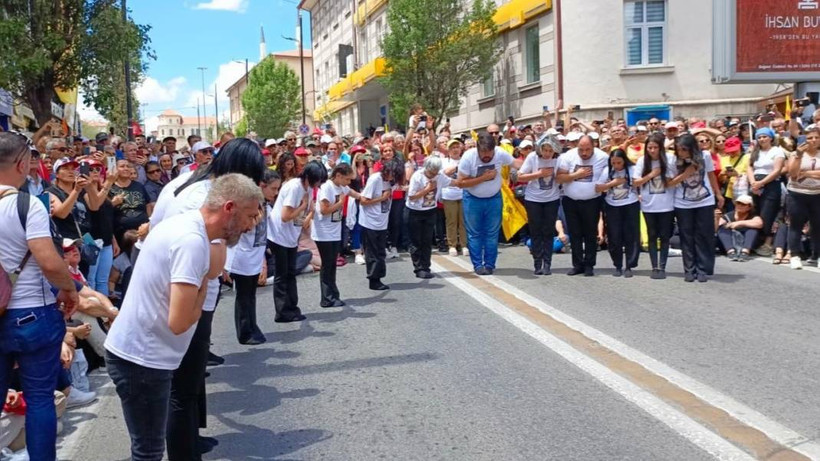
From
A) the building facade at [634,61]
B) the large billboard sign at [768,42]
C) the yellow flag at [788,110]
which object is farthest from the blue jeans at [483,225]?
the large billboard sign at [768,42]

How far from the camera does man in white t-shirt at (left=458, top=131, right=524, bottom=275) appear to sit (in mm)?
10648


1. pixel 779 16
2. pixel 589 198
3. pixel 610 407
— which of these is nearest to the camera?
pixel 610 407

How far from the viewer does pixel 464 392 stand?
5555 millimetres

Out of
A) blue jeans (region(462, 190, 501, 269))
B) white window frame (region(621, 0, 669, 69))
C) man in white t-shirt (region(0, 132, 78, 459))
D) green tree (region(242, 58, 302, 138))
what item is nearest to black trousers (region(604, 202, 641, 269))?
blue jeans (region(462, 190, 501, 269))

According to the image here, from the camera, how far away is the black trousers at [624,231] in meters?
10.4

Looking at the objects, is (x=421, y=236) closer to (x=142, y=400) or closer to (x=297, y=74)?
(x=142, y=400)

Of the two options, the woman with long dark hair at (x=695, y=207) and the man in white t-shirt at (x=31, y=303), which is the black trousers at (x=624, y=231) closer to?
the woman with long dark hair at (x=695, y=207)

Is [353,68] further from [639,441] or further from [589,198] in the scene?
[639,441]

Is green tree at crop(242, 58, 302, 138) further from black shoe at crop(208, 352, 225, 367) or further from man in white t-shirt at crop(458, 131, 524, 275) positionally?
black shoe at crop(208, 352, 225, 367)

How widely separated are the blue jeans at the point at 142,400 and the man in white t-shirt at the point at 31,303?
0.79m

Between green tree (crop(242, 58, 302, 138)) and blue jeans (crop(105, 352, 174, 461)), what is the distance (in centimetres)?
5555

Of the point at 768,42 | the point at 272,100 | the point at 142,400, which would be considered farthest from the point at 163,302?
the point at 272,100

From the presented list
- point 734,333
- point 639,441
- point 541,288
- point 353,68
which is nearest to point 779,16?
point 541,288

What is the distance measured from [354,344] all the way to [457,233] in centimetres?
624
